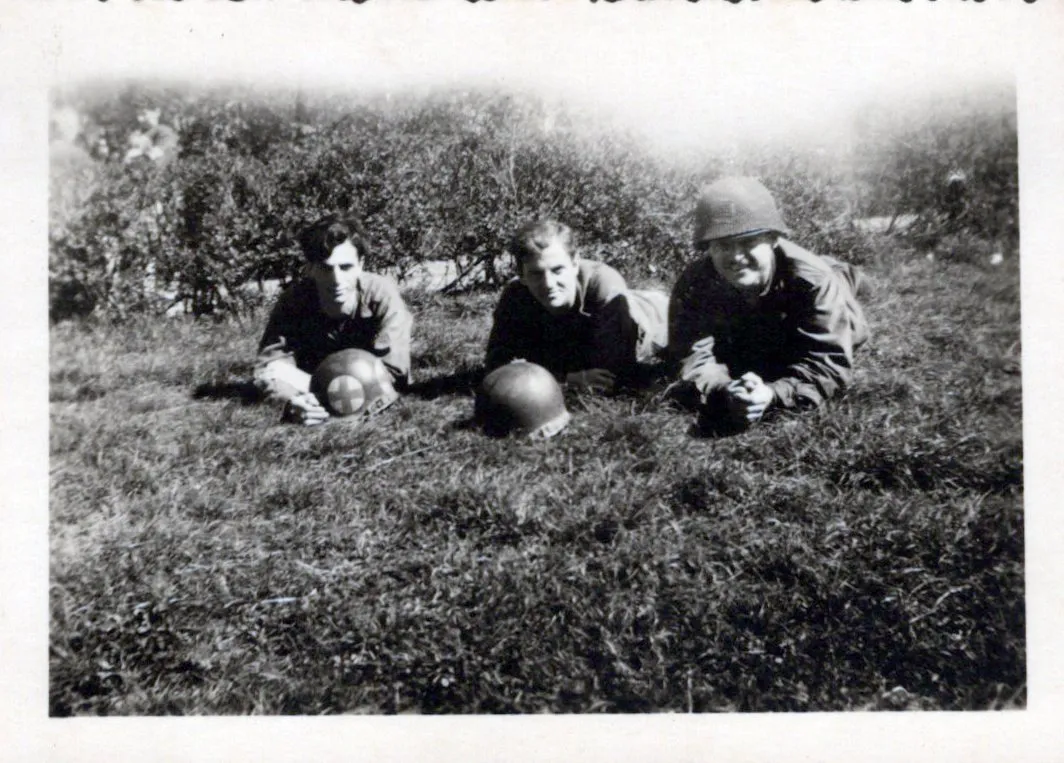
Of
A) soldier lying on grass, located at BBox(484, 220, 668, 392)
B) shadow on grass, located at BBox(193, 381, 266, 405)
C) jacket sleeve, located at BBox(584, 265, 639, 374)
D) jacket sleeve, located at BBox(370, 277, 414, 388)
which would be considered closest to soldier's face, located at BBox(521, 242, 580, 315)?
soldier lying on grass, located at BBox(484, 220, 668, 392)

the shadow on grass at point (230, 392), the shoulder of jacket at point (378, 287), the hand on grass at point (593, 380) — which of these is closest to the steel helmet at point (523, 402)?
the hand on grass at point (593, 380)

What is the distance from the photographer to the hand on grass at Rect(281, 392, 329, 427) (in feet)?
14.2

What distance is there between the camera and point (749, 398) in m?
4.10

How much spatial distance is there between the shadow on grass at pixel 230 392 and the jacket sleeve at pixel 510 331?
4.42 feet

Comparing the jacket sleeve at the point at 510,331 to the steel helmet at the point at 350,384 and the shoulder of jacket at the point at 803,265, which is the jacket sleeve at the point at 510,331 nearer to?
the steel helmet at the point at 350,384

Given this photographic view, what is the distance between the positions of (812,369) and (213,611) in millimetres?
3284

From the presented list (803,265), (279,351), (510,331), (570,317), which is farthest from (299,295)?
(803,265)

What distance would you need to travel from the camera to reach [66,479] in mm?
4125

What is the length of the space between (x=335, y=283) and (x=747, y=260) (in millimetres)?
2299

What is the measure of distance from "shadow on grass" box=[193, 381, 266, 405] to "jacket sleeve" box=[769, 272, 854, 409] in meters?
2.87

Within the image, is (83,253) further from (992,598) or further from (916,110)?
(992,598)

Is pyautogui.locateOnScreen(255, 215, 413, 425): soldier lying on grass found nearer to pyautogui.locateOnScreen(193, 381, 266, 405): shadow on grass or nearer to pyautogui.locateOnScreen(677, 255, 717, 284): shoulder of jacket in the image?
pyautogui.locateOnScreen(193, 381, 266, 405): shadow on grass
